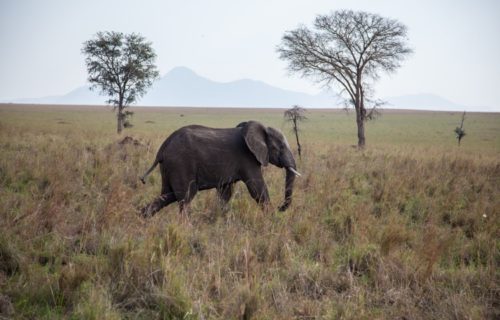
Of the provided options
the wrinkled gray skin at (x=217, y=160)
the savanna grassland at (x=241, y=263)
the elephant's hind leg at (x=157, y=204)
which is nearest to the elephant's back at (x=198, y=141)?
the wrinkled gray skin at (x=217, y=160)

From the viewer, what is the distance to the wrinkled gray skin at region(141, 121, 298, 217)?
5.82 meters

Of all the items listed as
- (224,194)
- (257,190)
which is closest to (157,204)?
(224,194)

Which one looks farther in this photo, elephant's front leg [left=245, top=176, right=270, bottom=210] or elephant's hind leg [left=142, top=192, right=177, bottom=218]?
elephant's front leg [left=245, top=176, right=270, bottom=210]

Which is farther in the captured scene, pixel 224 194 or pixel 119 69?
pixel 119 69

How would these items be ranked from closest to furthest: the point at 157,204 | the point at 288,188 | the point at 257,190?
the point at 157,204 → the point at 257,190 → the point at 288,188

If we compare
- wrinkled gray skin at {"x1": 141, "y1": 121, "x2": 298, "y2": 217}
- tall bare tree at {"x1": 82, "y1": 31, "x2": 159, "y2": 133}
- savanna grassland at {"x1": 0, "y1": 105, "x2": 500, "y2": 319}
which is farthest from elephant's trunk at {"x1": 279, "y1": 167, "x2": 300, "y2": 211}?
tall bare tree at {"x1": 82, "y1": 31, "x2": 159, "y2": 133}

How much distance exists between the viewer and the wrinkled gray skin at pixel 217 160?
5816 mm

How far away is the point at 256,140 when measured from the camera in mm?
6391

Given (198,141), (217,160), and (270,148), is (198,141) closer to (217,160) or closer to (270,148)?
(217,160)

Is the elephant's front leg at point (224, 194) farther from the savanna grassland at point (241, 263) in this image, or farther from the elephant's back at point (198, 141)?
the elephant's back at point (198, 141)

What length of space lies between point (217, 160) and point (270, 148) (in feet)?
3.63

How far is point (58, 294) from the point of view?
3211 mm

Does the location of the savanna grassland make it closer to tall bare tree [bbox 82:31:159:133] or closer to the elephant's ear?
the elephant's ear

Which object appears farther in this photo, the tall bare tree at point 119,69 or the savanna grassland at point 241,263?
the tall bare tree at point 119,69
